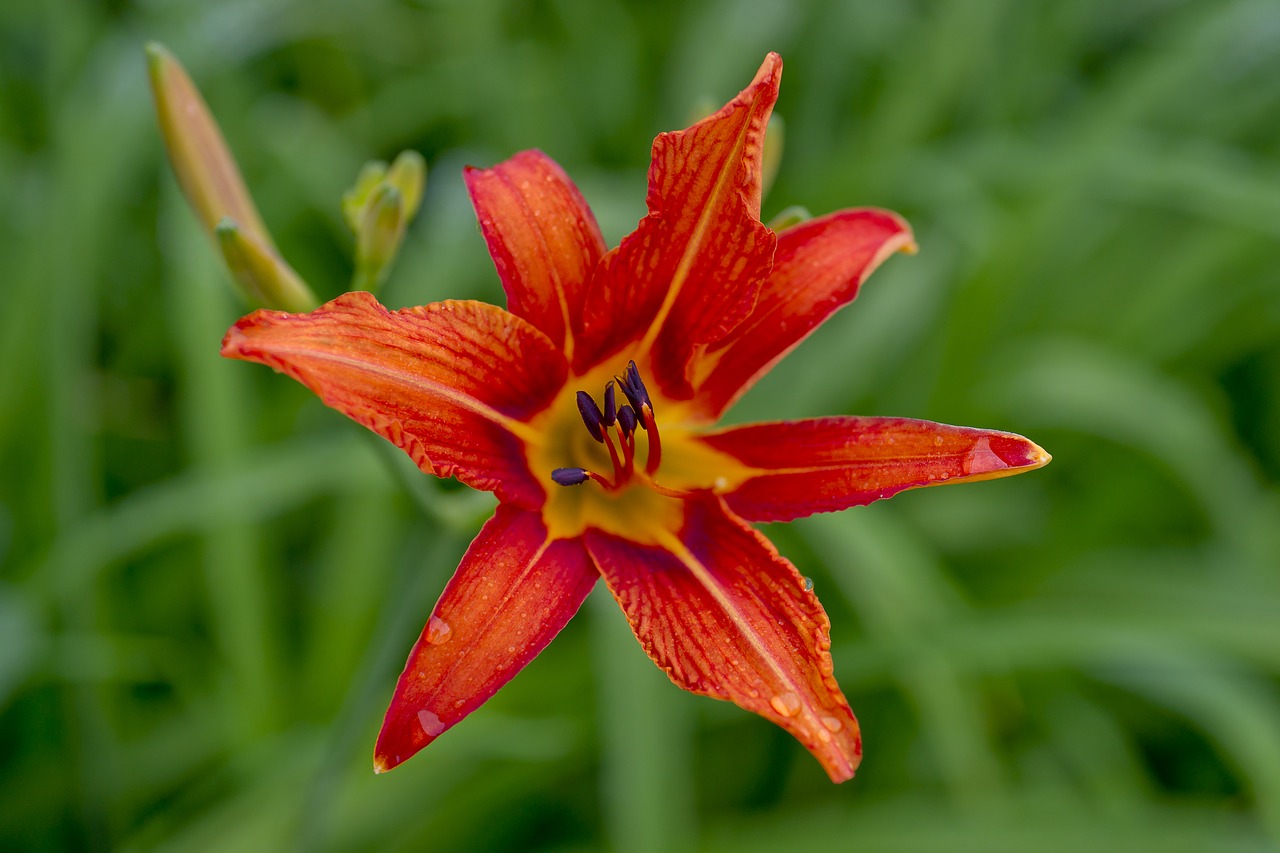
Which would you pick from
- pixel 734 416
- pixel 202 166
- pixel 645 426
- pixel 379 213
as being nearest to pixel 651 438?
pixel 645 426

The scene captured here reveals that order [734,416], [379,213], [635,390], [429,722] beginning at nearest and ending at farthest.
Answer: [429,722] < [635,390] < [379,213] < [734,416]

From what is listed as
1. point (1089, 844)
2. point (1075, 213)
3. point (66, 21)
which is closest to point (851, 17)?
point (1075, 213)

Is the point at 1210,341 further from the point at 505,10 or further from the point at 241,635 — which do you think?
the point at 241,635

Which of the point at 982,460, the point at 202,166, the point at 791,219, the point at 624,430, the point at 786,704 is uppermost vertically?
the point at 202,166

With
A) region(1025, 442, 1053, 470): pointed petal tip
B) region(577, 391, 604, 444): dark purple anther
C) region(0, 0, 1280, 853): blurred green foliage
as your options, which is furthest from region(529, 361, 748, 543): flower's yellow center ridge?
region(1025, 442, 1053, 470): pointed petal tip

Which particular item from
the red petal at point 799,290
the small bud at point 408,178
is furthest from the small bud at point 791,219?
the small bud at point 408,178

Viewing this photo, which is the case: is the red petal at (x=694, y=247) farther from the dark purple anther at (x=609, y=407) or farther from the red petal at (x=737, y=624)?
the red petal at (x=737, y=624)

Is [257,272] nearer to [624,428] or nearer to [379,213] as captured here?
[379,213]
